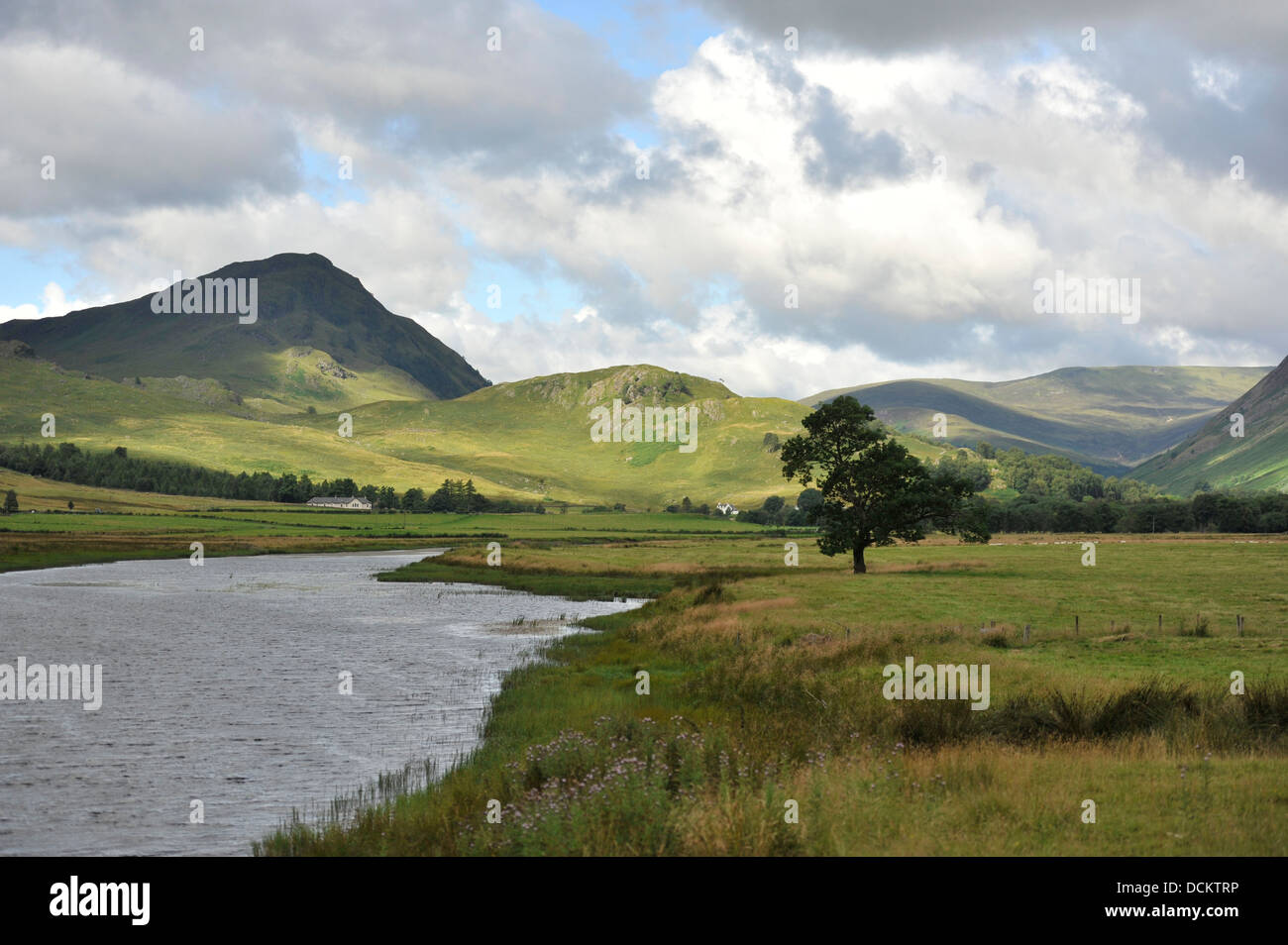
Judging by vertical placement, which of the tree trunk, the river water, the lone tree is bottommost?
the river water

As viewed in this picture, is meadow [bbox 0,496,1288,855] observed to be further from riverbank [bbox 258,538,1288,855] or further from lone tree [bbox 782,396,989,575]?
lone tree [bbox 782,396,989,575]

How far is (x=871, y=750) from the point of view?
20.3 metres

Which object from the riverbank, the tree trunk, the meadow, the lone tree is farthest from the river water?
the tree trunk

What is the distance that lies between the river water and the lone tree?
68.5 ft

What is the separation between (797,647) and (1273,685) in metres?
17.1

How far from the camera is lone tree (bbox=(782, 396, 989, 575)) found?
87062 millimetres

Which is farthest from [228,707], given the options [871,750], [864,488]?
[864,488]

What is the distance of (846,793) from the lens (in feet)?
53.5

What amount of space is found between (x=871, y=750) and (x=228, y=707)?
78.8ft

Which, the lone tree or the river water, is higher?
the lone tree

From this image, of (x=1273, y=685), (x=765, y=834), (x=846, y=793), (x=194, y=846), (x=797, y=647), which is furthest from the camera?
(x=797, y=647)

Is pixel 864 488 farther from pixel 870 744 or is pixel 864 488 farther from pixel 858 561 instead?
pixel 870 744
